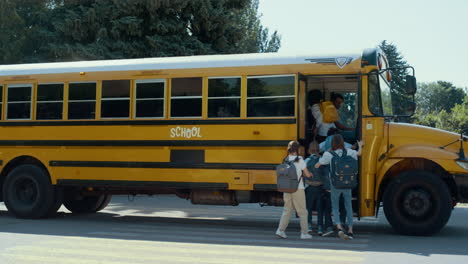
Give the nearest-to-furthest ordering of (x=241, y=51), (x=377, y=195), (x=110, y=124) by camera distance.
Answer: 1. (x=377, y=195)
2. (x=110, y=124)
3. (x=241, y=51)

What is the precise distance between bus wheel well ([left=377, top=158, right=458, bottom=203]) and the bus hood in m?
0.21

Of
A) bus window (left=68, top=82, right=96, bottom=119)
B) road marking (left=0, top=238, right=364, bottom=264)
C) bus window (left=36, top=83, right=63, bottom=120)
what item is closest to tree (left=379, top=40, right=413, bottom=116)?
road marking (left=0, top=238, right=364, bottom=264)

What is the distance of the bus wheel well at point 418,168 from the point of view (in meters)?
9.30

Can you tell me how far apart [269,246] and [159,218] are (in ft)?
14.9

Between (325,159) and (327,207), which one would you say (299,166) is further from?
(327,207)

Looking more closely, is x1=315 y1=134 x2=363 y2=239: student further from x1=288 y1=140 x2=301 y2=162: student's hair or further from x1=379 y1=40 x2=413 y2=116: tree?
x1=379 y1=40 x2=413 y2=116: tree

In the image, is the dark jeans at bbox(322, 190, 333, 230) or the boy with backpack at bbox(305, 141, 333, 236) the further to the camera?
the dark jeans at bbox(322, 190, 333, 230)

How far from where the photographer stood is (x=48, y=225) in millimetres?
10461

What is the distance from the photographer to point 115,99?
10719mm

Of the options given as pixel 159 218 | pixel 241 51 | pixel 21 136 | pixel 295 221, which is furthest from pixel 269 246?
pixel 241 51

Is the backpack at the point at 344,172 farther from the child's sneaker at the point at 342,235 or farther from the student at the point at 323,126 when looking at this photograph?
the student at the point at 323,126

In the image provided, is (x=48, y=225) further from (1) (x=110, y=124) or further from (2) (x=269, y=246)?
(2) (x=269, y=246)

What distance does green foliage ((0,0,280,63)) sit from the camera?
2134 centimetres

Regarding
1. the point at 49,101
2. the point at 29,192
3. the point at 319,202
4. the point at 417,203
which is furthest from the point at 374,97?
the point at 29,192
